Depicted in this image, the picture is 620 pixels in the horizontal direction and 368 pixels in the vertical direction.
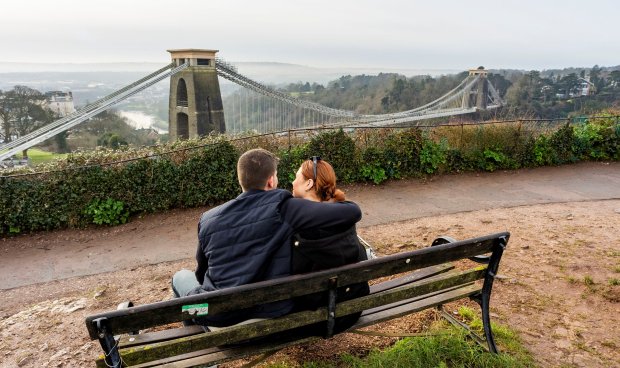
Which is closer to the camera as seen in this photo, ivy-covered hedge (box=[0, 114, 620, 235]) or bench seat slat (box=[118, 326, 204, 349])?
bench seat slat (box=[118, 326, 204, 349])

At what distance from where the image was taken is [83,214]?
5523mm

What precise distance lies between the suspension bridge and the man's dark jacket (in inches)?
551

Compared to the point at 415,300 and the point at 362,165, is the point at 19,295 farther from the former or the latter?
the point at 362,165

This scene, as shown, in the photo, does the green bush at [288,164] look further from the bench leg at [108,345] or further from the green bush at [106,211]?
the bench leg at [108,345]

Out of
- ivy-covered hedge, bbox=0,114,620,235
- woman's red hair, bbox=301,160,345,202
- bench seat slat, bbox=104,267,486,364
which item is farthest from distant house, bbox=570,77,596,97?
woman's red hair, bbox=301,160,345,202

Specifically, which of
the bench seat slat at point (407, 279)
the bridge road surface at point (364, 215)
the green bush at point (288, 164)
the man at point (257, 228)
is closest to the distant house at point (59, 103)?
the bridge road surface at point (364, 215)

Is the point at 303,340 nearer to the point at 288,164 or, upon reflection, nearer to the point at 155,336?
the point at 155,336

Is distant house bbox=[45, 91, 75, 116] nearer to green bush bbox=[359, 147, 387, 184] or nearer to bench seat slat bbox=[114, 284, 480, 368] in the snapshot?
green bush bbox=[359, 147, 387, 184]

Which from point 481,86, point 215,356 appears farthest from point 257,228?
point 481,86

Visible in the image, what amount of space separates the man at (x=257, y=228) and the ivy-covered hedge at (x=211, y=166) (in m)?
3.94

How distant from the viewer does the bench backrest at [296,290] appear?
174cm

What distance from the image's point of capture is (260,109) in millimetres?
34469

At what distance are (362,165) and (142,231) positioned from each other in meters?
3.48

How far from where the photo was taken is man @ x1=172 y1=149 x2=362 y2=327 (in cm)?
194
